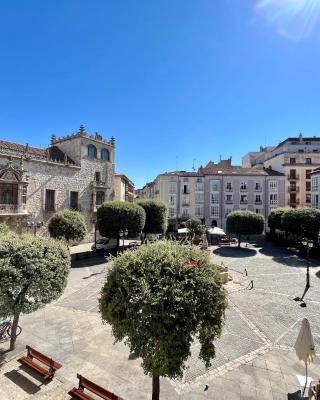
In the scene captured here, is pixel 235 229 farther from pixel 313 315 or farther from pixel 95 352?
pixel 95 352

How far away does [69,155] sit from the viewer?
36062mm

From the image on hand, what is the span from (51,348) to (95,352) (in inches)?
72.2

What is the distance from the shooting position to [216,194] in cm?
4981

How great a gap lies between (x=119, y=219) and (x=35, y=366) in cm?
1917

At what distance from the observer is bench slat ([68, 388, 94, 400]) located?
7349 millimetres

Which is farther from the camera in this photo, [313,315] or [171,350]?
[313,315]

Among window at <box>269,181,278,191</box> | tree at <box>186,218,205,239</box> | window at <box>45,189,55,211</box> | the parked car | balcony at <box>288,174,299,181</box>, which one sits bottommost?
the parked car

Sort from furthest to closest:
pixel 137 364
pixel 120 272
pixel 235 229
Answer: pixel 235 229
pixel 137 364
pixel 120 272

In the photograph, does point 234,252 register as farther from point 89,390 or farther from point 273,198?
point 89,390

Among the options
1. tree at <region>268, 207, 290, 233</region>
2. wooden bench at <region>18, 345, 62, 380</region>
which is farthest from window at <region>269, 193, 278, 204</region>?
wooden bench at <region>18, 345, 62, 380</region>

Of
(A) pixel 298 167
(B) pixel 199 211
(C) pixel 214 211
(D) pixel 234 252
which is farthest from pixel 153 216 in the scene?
(A) pixel 298 167

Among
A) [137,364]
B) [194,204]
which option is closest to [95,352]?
[137,364]

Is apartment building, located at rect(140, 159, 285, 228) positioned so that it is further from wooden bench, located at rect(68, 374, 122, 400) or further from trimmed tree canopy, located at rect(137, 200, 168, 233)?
wooden bench, located at rect(68, 374, 122, 400)

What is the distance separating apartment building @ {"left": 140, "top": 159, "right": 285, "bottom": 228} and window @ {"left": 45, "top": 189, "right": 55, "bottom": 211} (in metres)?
22.4
